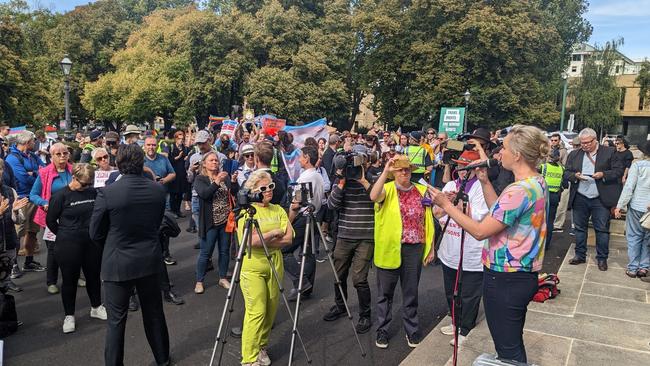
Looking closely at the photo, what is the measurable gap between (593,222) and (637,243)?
Answer: 64 cm

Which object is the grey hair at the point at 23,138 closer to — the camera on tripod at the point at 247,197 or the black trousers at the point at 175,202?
the black trousers at the point at 175,202

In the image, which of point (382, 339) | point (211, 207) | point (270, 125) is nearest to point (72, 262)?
point (211, 207)

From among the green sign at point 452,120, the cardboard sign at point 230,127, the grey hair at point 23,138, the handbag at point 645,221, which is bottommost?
the handbag at point 645,221

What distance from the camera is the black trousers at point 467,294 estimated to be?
4398mm

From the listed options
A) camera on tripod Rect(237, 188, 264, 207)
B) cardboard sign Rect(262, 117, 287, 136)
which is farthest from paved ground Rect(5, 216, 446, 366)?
cardboard sign Rect(262, 117, 287, 136)

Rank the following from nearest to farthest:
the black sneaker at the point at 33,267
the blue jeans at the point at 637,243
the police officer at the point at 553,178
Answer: the blue jeans at the point at 637,243 < the black sneaker at the point at 33,267 < the police officer at the point at 553,178

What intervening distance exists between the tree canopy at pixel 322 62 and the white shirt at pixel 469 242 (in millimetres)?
27081

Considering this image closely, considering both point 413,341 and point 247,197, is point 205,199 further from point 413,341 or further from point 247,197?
point 413,341

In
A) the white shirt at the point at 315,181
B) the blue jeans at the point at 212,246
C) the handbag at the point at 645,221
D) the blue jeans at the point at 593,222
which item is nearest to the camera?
the white shirt at the point at 315,181

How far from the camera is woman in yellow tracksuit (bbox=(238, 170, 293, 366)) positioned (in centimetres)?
379

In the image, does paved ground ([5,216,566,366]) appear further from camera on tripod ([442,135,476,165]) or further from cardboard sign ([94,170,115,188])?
camera on tripod ([442,135,476,165])

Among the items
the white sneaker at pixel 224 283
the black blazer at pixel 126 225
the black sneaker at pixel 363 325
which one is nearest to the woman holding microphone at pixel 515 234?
the black sneaker at pixel 363 325

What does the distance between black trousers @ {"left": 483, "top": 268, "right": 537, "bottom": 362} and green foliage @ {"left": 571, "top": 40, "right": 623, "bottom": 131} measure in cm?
5577

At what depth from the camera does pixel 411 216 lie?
14.4 ft
